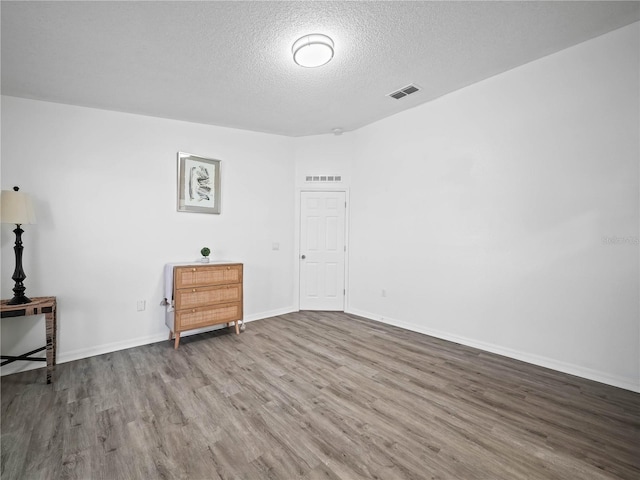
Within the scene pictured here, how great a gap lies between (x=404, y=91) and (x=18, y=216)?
4020 mm

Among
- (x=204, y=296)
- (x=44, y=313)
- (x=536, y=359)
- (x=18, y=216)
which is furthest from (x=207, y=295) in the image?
(x=536, y=359)

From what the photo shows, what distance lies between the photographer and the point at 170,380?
8.30 feet

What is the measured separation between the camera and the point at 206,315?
3.47 metres

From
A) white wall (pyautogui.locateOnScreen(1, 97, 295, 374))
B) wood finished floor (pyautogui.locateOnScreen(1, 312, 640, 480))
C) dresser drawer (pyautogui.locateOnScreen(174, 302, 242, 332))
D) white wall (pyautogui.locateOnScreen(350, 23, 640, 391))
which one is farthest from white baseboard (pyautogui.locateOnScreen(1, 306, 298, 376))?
white wall (pyautogui.locateOnScreen(350, 23, 640, 391))

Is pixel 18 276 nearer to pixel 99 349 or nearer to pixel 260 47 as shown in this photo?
pixel 99 349

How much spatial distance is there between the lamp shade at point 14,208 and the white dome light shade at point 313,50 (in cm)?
271

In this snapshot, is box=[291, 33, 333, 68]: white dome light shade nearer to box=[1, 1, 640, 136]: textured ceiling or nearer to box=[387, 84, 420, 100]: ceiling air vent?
box=[1, 1, 640, 136]: textured ceiling

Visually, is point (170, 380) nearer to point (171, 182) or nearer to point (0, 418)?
point (0, 418)

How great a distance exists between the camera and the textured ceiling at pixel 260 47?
2004 mm

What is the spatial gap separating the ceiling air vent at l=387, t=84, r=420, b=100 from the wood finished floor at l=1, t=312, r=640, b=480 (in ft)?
9.81

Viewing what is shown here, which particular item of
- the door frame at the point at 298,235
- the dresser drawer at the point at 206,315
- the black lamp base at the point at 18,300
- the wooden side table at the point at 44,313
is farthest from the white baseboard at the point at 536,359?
the black lamp base at the point at 18,300

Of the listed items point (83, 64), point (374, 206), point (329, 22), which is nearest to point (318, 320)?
point (374, 206)

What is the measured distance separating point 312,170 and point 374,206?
1251 mm

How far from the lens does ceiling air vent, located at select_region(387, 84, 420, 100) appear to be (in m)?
3.18
